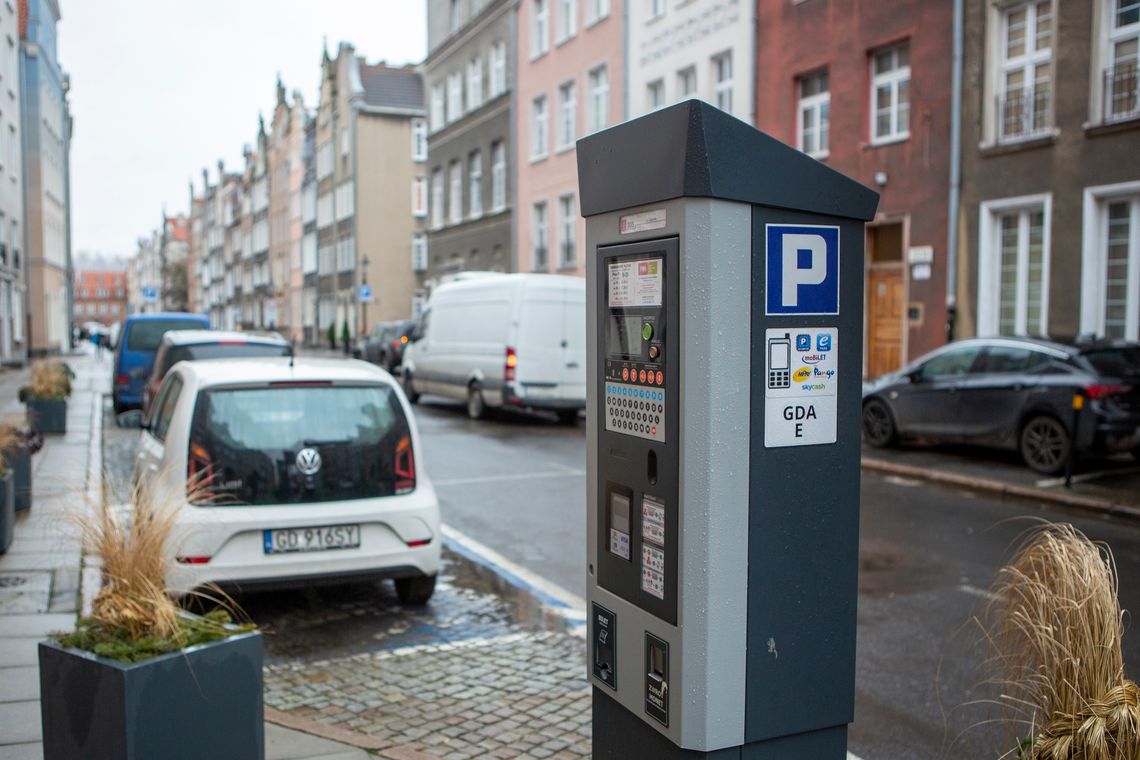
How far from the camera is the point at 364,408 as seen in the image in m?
6.81

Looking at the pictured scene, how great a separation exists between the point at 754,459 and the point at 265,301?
289 ft

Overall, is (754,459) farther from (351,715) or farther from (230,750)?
(351,715)

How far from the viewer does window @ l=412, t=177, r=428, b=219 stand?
57875 millimetres

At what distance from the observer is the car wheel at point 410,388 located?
961 inches

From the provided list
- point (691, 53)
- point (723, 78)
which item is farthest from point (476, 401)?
point (691, 53)

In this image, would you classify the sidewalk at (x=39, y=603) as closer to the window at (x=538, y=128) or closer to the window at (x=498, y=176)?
the window at (x=538, y=128)

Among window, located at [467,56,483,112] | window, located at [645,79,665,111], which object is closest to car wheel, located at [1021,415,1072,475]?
window, located at [645,79,665,111]

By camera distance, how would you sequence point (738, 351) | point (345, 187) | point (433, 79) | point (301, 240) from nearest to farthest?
point (738, 351) → point (433, 79) → point (345, 187) → point (301, 240)

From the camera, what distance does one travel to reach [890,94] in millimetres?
19188

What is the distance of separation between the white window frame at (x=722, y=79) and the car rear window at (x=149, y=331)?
12481 mm

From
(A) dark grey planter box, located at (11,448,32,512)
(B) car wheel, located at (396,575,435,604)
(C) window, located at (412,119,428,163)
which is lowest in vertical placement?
(B) car wheel, located at (396,575,435,604)

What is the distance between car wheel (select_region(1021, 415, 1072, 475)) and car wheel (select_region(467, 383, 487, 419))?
10871mm

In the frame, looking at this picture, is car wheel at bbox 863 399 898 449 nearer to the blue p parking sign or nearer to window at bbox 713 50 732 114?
window at bbox 713 50 732 114

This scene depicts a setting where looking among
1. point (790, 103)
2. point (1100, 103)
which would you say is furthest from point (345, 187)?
point (1100, 103)
